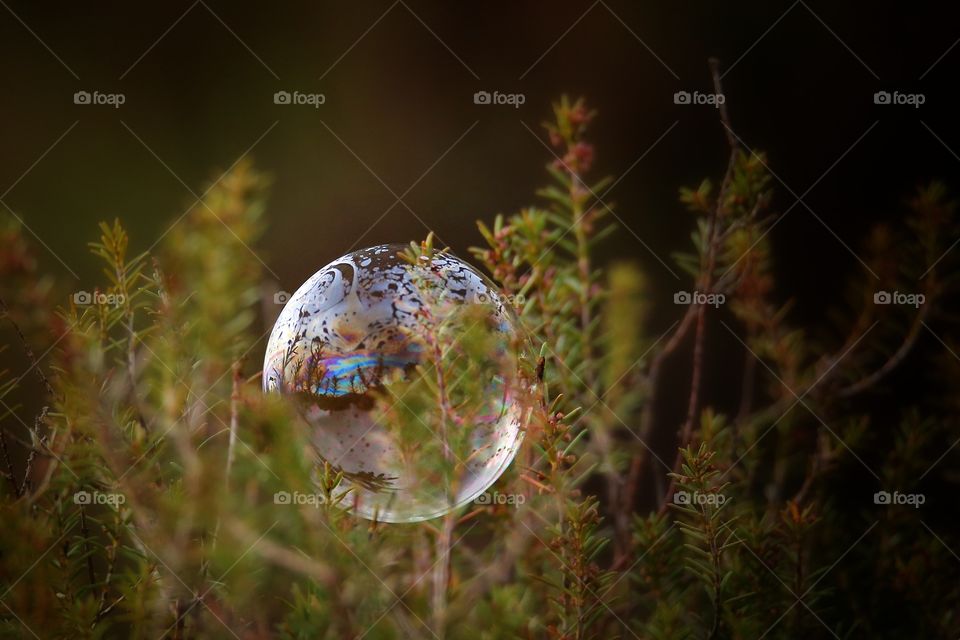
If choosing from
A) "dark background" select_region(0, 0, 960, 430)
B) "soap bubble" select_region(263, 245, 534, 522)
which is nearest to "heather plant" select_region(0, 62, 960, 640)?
"soap bubble" select_region(263, 245, 534, 522)

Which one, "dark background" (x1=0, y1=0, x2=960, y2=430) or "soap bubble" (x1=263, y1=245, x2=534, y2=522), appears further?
"dark background" (x1=0, y1=0, x2=960, y2=430)

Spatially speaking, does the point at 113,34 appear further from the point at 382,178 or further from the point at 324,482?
the point at 324,482

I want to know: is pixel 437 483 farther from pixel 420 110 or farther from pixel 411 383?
pixel 420 110

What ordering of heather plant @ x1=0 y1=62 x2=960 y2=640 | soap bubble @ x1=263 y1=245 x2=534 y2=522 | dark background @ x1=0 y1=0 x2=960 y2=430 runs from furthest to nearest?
1. dark background @ x1=0 y1=0 x2=960 y2=430
2. soap bubble @ x1=263 y1=245 x2=534 y2=522
3. heather plant @ x1=0 y1=62 x2=960 y2=640

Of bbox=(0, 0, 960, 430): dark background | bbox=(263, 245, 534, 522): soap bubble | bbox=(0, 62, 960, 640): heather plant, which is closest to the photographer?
bbox=(0, 62, 960, 640): heather plant

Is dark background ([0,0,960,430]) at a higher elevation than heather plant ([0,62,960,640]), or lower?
higher

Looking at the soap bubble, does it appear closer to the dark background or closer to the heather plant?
the heather plant
